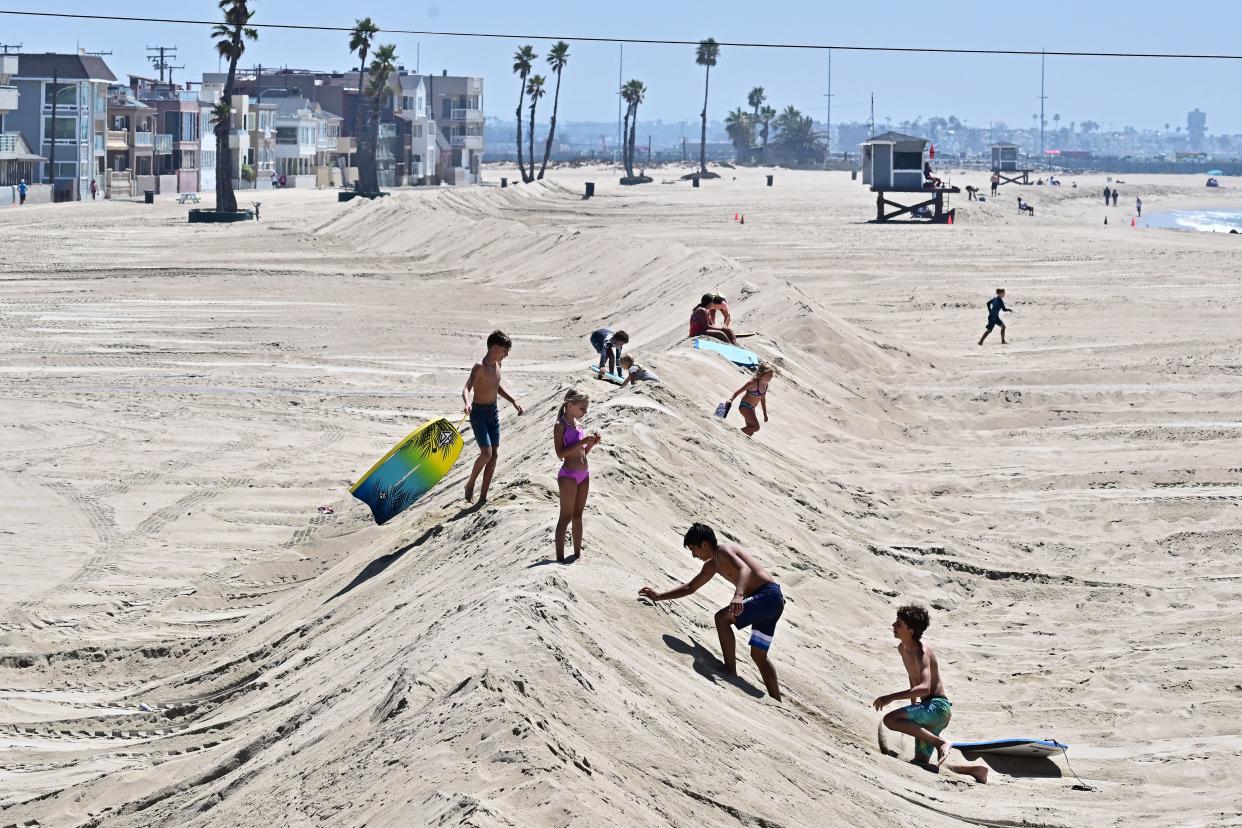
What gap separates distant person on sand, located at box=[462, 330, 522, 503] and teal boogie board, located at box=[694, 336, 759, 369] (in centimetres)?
706

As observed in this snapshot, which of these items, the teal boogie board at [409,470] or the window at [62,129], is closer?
the teal boogie board at [409,470]

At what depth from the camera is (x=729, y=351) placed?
1988cm

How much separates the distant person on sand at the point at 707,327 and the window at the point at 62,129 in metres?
68.0

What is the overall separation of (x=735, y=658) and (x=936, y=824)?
186 centimetres

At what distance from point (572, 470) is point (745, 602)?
143 cm

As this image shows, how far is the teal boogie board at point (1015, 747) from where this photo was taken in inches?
392

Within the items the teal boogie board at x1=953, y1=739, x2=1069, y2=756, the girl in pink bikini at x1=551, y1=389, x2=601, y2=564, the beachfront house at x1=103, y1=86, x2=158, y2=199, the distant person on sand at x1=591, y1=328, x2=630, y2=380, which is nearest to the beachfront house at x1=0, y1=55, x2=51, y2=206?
the beachfront house at x1=103, y1=86, x2=158, y2=199

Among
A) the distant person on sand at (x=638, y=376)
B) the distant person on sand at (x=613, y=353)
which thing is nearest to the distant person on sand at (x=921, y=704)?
the distant person on sand at (x=638, y=376)

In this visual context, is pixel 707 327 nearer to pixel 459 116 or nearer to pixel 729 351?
pixel 729 351

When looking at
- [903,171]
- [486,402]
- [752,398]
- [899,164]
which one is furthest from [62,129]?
[486,402]

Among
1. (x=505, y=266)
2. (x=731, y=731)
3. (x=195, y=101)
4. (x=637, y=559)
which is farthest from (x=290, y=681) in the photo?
(x=195, y=101)

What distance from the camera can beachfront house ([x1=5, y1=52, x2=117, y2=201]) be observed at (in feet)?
266

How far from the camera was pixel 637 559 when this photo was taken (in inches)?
446

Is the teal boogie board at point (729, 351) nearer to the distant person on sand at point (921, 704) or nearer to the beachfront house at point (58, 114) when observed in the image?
the distant person on sand at point (921, 704)
